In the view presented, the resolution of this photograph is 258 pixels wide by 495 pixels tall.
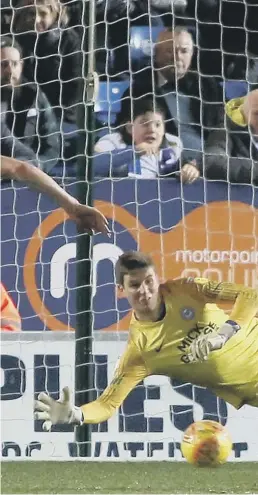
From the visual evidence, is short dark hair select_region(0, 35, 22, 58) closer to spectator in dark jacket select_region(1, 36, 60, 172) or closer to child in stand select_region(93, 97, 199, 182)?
spectator in dark jacket select_region(1, 36, 60, 172)

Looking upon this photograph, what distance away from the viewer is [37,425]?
360cm

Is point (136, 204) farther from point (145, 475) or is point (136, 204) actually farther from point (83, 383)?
A: point (145, 475)

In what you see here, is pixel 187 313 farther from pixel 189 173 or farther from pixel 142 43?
pixel 142 43

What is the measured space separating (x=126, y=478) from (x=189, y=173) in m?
1.08

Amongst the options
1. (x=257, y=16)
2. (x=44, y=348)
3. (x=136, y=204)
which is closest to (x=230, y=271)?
(x=136, y=204)

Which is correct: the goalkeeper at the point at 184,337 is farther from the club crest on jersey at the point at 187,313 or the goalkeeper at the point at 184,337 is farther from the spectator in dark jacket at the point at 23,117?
the spectator in dark jacket at the point at 23,117

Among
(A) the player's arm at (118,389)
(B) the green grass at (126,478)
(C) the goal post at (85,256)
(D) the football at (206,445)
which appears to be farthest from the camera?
(C) the goal post at (85,256)

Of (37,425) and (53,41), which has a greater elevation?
(53,41)

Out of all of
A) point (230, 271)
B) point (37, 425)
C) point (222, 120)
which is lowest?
point (37, 425)

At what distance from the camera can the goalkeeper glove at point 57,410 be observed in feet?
10.7

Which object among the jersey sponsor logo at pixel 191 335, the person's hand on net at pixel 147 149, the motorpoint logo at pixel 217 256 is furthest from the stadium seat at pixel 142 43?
the jersey sponsor logo at pixel 191 335

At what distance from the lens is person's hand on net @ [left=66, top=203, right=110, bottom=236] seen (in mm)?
3439

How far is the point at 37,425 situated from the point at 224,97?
125 cm

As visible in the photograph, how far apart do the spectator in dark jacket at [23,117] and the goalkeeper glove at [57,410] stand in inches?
30.6
